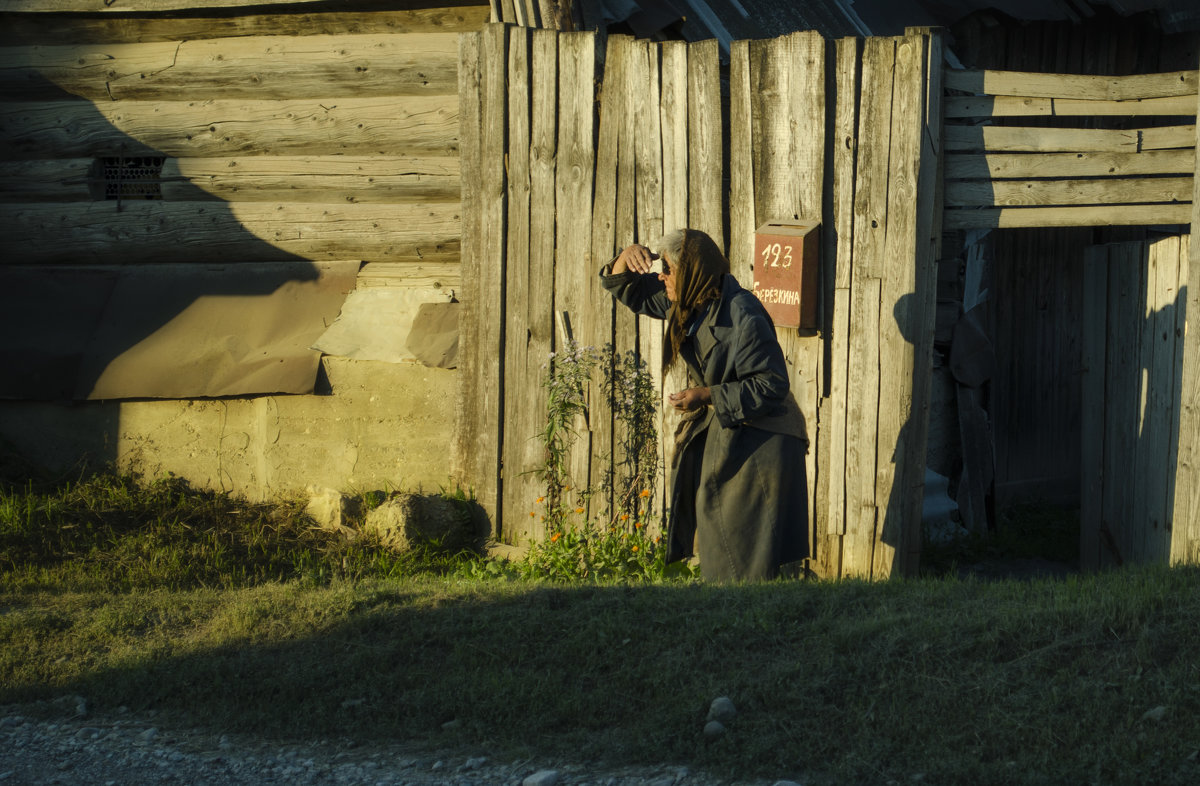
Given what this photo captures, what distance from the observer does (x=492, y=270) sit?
22.4 feet

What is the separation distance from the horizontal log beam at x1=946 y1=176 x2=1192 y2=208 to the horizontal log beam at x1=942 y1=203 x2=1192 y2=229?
0.10 feet

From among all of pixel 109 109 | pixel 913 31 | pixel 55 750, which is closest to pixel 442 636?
pixel 55 750

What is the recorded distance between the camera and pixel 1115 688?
375cm

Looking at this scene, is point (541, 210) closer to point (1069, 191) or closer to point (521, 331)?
point (521, 331)

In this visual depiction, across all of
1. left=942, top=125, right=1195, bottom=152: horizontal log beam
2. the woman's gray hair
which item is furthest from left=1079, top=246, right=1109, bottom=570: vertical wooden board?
the woman's gray hair

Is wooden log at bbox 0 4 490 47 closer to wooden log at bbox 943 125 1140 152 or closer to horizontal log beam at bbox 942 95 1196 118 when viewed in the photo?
horizontal log beam at bbox 942 95 1196 118

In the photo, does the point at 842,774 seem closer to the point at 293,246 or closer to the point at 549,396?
the point at 549,396

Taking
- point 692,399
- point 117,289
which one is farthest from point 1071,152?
point 117,289

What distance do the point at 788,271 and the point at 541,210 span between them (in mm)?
1567

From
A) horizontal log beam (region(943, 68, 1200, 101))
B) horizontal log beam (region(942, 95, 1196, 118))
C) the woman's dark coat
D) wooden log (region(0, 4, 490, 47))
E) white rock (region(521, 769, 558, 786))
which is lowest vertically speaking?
white rock (region(521, 769, 558, 786))

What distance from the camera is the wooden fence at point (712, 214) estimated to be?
5.82m

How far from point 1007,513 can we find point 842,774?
5850 mm

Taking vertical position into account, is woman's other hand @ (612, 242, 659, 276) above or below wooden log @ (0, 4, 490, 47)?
below

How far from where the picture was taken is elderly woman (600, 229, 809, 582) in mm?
4941
